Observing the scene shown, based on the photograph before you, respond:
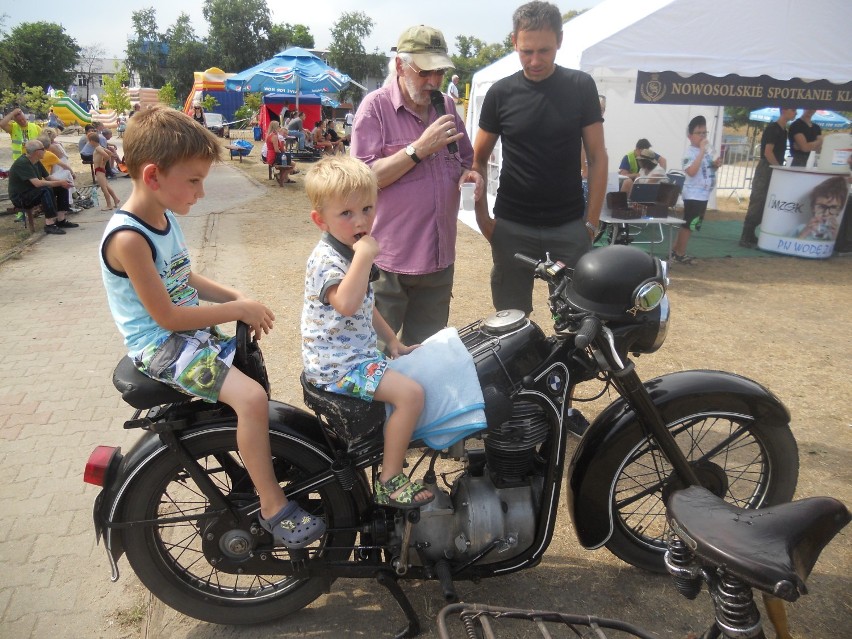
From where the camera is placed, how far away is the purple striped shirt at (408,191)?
3041 mm

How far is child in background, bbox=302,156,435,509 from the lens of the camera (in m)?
2.03

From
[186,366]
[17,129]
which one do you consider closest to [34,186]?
[17,129]

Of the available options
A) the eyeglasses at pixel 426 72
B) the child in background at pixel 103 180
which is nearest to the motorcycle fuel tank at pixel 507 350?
the eyeglasses at pixel 426 72

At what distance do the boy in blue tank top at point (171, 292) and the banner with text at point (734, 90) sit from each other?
7.11m

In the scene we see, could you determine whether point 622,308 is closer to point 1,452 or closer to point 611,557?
point 611,557

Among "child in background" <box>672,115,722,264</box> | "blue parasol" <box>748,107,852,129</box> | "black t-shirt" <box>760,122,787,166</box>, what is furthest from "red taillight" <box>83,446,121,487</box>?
"blue parasol" <box>748,107,852,129</box>

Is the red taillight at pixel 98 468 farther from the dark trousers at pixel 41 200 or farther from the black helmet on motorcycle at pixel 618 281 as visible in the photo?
the dark trousers at pixel 41 200

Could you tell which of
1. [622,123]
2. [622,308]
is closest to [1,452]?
[622,308]

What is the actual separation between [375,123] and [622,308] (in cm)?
156

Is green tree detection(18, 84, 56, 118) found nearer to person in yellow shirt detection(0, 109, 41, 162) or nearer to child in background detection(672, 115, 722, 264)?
person in yellow shirt detection(0, 109, 41, 162)

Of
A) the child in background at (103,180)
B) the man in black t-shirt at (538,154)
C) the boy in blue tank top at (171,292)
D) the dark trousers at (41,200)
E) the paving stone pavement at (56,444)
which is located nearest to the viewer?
the boy in blue tank top at (171,292)

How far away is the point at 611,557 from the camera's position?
110 inches

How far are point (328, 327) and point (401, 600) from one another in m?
1.01

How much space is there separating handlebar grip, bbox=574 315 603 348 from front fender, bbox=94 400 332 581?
970mm
